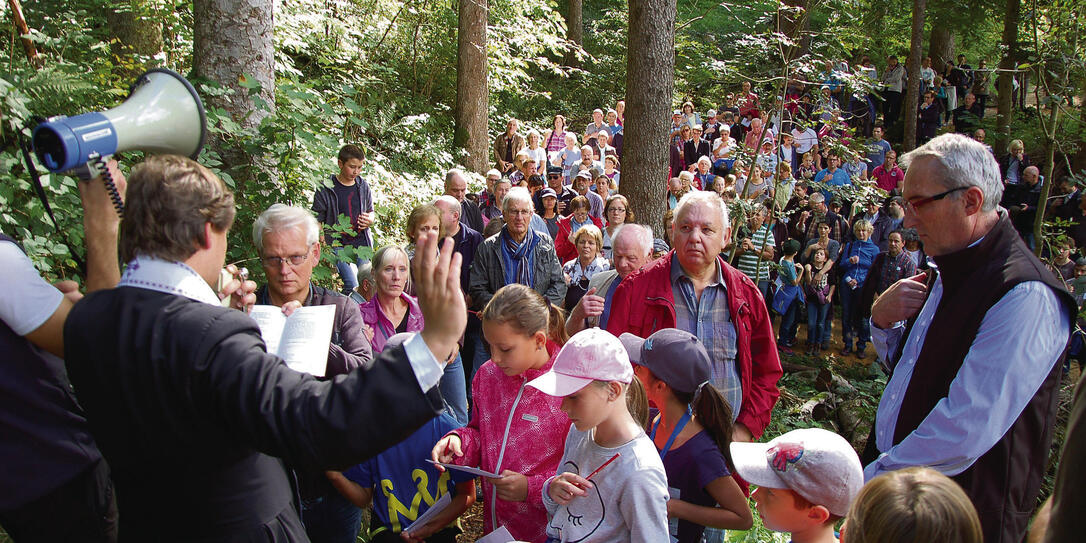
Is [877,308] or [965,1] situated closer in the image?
[877,308]

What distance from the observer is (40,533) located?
2301 mm

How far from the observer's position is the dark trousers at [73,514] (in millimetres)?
2264

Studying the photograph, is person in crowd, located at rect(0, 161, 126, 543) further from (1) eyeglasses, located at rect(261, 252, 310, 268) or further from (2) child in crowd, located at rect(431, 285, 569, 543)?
(2) child in crowd, located at rect(431, 285, 569, 543)

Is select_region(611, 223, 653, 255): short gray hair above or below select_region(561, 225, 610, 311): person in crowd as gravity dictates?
above

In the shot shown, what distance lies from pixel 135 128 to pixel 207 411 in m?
0.82

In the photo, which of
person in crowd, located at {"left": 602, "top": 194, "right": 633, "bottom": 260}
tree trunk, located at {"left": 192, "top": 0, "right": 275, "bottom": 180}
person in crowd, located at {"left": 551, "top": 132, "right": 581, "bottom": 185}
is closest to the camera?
tree trunk, located at {"left": 192, "top": 0, "right": 275, "bottom": 180}

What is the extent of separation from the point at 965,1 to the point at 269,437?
17301 mm

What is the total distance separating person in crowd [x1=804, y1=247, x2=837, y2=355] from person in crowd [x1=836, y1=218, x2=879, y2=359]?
19cm

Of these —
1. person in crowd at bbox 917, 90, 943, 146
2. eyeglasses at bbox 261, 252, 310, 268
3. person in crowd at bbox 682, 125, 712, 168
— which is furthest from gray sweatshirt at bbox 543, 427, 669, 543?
person in crowd at bbox 917, 90, 943, 146

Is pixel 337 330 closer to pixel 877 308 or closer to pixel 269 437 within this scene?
pixel 269 437

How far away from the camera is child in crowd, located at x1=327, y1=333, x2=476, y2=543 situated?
9.69ft

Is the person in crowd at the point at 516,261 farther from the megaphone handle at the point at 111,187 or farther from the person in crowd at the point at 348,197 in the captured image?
the megaphone handle at the point at 111,187

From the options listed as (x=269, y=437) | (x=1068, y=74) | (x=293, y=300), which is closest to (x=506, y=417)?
(x=293, y=300)

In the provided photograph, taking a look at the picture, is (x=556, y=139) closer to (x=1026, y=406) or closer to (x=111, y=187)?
(x=1026, y=406)
